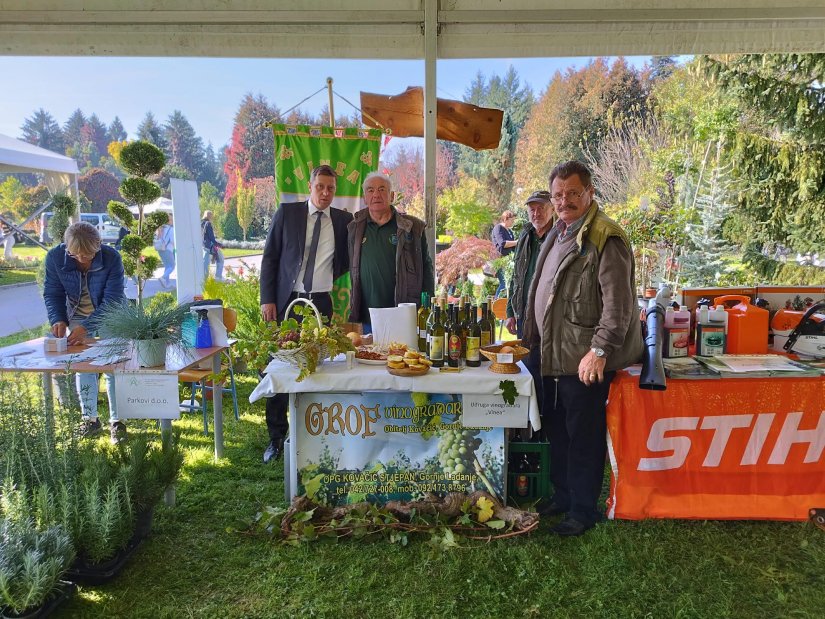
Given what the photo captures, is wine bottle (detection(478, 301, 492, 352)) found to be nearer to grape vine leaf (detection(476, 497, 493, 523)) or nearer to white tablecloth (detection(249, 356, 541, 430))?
white tablecloth (detection(249, 356, 541, 430))

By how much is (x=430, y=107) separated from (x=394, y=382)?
215cm

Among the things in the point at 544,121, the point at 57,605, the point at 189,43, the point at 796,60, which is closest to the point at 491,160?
the point at 544,121

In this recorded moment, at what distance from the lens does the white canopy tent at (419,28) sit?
142 inches

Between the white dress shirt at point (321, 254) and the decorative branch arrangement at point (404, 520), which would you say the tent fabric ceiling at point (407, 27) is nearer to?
the white dress shirt at point (321, 254)

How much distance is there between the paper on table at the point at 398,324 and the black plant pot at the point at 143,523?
1.37 m

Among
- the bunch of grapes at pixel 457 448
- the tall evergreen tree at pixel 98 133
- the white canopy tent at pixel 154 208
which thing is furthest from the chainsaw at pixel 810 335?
the tall evergreen tree at pixel 98 133

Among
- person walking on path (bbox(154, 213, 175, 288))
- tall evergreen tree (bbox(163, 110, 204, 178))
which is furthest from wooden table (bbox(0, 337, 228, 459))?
tall evergreen tree (bbox(163, 110, 204, 178))

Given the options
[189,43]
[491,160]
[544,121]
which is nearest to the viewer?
[189,43]

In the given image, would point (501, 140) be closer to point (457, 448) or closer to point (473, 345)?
point (473, 345)

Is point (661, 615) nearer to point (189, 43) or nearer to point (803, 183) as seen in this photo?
point (189, 43)

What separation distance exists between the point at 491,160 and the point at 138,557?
Result: 16619 mm

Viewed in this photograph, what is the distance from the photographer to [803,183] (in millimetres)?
6672

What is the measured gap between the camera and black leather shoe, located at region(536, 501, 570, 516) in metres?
2.82

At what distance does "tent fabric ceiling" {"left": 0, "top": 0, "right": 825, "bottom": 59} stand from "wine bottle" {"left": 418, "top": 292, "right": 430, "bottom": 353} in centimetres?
193
